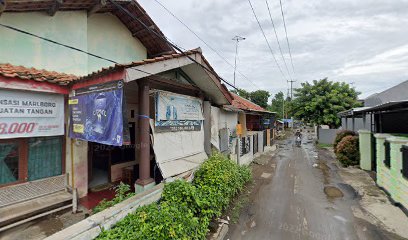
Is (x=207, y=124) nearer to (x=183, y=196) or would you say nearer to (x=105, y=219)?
(x=183, y=196)

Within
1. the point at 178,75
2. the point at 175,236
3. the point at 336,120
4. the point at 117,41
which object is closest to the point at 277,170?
the point at 178,75

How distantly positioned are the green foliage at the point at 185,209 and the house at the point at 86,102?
26.5 inches

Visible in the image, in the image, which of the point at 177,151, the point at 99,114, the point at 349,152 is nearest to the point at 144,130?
the point at 99,114

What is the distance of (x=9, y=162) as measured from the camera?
5.07m

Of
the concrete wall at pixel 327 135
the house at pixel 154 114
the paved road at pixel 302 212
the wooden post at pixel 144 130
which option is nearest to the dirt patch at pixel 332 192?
the paved road at pixel 302 212

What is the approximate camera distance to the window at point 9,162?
495 centimetres

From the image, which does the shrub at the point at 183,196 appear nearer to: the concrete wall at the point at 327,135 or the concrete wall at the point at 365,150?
the concrete wall at the point at 365,150

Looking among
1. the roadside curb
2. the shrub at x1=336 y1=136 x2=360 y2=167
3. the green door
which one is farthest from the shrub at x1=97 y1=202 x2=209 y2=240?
the shrub at x1=336 y1=136 x2=360 y2=167

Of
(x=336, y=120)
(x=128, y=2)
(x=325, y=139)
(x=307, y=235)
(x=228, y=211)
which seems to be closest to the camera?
(x=307, y=235)

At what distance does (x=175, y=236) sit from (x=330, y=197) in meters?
6.31

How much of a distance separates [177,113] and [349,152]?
35.8 ft

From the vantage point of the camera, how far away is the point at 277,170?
11289 mm

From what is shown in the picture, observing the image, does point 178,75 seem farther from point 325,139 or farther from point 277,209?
point 325,139

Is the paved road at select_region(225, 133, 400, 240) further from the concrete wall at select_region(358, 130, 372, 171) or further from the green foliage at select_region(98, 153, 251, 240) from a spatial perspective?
the concrete wall at select_region(358, 130, 372, 171)
